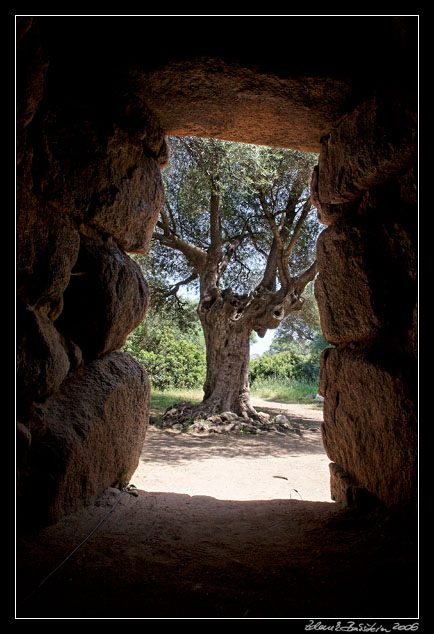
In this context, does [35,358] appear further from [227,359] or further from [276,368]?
[276,368]

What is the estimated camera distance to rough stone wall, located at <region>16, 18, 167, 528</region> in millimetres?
1762

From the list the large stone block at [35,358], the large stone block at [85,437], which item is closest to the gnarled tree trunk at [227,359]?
the large stone block at [85,437]

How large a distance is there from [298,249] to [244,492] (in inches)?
291

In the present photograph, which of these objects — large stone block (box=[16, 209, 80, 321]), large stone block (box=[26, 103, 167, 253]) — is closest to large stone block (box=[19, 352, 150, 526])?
large stone block (box=[16, 209, 80, 321])

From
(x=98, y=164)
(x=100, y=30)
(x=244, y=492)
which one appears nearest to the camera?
(x=100, y=30)

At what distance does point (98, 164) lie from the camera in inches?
86.8

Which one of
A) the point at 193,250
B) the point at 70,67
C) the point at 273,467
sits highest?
the point at 193,250

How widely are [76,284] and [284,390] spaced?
598 inches

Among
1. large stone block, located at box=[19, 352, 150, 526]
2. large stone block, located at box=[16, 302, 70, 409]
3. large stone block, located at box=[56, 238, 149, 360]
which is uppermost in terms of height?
large stone block, located at box=[56, 238, 149, 360]

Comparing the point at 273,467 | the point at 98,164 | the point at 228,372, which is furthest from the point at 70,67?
the point at 228,372

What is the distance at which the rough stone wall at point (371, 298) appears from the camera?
1.84m

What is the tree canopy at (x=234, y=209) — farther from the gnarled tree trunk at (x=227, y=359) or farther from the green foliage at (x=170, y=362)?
the green foliage at (x=170, y=362)

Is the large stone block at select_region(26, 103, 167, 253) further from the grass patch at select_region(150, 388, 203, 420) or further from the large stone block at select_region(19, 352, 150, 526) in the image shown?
the grass patch at select_region(150, 388, 203, 420)

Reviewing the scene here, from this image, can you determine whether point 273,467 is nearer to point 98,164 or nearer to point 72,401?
point 72,401
